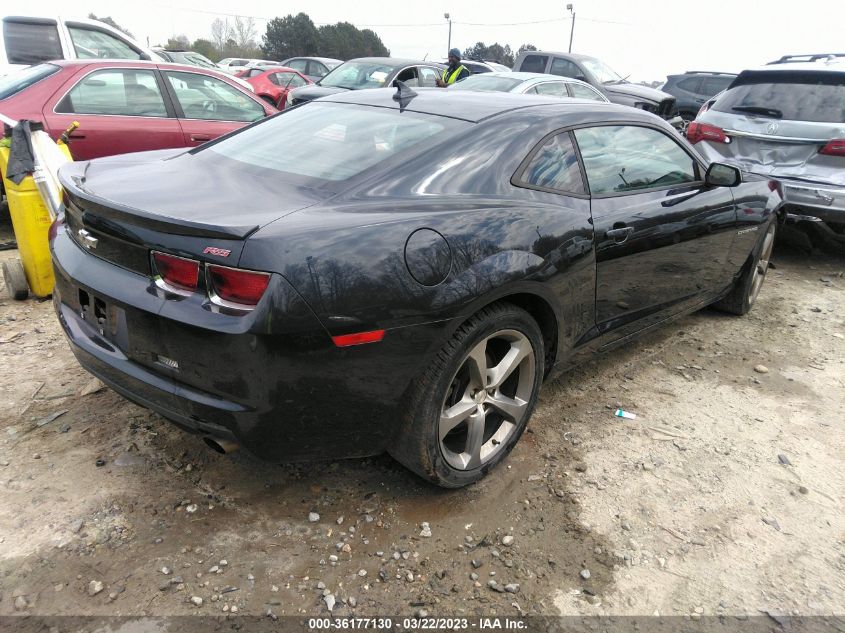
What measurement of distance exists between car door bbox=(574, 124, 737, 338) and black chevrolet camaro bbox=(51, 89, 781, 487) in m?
0.02

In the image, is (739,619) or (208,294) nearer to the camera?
(208,294)

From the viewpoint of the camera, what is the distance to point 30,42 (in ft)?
27.1

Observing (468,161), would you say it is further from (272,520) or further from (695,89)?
(695,89)

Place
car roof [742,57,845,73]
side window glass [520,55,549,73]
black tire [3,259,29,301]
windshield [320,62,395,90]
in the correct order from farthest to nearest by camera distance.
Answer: side window glass [520,55,549,73]
windshield [320,62,395,90]
car roof [742,57,845,73]
black tire [3,259,29,301]

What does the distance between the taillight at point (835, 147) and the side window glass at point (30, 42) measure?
8.62 m

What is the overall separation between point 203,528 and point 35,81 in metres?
4.66

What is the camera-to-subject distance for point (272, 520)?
2.49 meters

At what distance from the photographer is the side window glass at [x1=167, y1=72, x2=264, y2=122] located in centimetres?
602

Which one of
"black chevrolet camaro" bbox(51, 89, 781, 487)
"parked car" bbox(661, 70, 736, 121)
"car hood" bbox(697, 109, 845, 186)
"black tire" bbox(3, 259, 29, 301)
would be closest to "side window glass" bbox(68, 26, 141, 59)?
"black tire" bbox(3, 259, 29, 301)

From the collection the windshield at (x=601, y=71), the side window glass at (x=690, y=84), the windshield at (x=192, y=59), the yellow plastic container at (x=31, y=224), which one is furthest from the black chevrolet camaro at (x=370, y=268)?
the windshield at (x=192, y=59)

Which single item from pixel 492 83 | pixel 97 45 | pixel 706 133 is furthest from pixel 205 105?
pixel 706 133

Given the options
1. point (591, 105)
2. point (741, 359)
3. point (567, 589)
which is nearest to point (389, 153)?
point (591, 105)

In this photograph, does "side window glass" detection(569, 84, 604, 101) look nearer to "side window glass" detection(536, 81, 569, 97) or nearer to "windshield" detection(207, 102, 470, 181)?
"side window glass" detection(536, 81, 569, 97)

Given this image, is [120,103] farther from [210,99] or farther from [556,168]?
[556,168]
